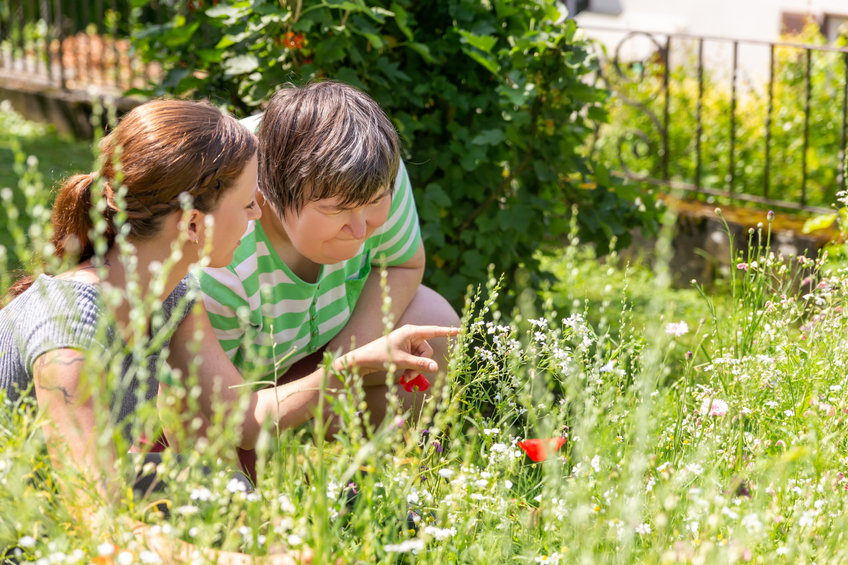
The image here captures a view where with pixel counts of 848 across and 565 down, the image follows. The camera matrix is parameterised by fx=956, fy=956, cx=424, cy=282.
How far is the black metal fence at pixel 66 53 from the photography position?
7.22 metres

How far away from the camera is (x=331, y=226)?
7.18 feet

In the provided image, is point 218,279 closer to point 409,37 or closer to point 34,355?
point 34,355

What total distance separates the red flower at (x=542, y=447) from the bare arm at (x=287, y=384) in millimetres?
235

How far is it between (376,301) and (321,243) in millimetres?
457

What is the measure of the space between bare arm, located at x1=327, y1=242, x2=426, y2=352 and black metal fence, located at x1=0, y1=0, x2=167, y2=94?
4.79 metres

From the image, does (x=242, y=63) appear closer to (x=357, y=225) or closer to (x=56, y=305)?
(x=357, y=225)

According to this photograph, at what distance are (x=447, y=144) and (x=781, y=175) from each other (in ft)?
8.23

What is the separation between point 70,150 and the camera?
21.4 feet

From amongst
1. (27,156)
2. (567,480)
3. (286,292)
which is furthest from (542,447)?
(27,156)

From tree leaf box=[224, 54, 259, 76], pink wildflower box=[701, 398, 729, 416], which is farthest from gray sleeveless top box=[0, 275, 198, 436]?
tree leaf box=[224, 54, 259, 76]

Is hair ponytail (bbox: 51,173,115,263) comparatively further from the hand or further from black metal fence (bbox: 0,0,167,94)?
black metal fence (bbox: 0,0,167,94)

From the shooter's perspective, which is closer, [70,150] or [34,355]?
[34,355]

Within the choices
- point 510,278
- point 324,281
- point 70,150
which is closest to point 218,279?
point 324,281

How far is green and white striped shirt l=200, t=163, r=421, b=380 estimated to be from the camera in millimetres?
2311
